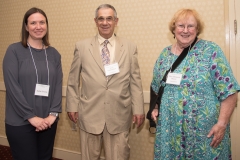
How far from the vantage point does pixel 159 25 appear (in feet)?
8.14

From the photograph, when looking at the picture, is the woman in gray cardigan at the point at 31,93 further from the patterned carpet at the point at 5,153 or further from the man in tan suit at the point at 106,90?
the patterned carpet at the point at 5,153

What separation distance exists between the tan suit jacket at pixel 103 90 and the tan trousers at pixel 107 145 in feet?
0.29

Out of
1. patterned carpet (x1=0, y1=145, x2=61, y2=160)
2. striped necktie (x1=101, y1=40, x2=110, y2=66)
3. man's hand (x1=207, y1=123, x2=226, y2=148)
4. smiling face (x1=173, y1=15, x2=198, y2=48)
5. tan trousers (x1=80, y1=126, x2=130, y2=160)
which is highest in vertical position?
smiling face (x1=173, y1=15, x2=198, y2=48)

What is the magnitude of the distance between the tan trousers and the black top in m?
0.48

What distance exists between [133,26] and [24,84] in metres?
1.41

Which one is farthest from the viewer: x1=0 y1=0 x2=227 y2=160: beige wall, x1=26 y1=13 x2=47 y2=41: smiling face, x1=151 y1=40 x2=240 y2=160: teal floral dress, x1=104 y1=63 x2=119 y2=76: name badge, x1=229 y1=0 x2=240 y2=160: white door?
x1=0 y1=0 x2=227 y2=160: beige wall

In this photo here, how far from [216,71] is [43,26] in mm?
1421

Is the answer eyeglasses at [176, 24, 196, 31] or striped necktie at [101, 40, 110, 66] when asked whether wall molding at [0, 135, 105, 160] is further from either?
eyeglasses at [176, 24, 196, 31]

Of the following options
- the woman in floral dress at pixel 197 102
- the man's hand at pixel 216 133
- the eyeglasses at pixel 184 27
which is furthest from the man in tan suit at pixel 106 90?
the man's hand at pixel 216 133

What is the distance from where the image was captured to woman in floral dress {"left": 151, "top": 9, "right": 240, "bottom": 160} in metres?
1.53

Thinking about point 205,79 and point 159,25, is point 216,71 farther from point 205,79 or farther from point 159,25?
point 159,25

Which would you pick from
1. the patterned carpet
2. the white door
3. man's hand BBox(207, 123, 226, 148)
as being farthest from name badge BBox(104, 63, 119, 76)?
the patterned carpet

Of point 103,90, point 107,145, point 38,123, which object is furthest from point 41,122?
point 107,145

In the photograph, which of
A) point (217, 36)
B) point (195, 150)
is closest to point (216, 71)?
point (195, 150)
